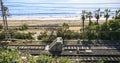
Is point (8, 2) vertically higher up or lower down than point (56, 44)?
higher up

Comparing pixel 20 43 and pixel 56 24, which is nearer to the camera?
pixel 20 43

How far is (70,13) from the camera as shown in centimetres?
4691

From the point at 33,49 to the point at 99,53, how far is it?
300 inches

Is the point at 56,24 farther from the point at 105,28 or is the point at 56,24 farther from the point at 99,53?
the point at 99,53

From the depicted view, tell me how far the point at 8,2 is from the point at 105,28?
2881 centimetres

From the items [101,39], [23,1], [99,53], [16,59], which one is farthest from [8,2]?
[16,59]

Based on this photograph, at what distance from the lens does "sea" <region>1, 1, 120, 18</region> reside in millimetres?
46062

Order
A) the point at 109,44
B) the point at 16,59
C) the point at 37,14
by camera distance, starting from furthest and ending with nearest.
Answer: the point at 37,14 < the point at 109,44 < the point at 16,59

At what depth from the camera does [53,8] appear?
49594 millimetres

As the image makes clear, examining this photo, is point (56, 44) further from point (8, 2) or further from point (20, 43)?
point (8, 2)

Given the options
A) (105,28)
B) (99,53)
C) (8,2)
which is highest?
(8,2)

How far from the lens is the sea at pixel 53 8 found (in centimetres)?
4606

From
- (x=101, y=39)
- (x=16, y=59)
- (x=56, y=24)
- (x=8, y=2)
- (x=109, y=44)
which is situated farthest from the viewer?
(x=8, y=2)

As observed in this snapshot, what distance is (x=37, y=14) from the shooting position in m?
46.5
